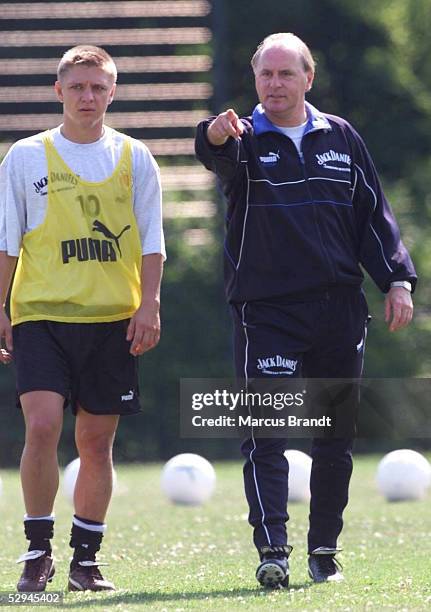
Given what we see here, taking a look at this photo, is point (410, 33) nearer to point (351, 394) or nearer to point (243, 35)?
point (243, 35)

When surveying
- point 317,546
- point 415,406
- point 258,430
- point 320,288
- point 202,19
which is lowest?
point 415,406

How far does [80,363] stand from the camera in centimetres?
528

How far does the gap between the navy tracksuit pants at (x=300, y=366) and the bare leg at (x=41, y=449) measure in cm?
76

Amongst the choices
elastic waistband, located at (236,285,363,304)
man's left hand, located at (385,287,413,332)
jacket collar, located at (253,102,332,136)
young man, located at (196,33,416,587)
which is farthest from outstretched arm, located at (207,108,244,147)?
man's left hand, located at (385,287,413,332)

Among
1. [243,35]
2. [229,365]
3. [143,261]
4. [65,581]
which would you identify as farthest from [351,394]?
[243,35]

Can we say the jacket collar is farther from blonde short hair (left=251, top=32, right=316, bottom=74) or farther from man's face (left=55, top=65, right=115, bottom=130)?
man's face (left=55, top=65, right=115, bottom=130)

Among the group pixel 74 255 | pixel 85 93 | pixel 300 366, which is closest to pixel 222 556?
Result: pixel 300 366

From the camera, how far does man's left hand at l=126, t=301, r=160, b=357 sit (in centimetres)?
523

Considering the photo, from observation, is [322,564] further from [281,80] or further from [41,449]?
[281,80]

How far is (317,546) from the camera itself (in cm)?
555

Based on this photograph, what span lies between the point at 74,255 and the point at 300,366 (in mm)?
1018

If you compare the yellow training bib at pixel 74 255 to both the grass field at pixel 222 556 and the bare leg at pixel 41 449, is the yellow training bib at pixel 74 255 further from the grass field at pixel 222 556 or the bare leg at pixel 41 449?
the grass field at pixel 222 556

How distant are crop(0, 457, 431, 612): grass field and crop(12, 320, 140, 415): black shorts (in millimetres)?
751

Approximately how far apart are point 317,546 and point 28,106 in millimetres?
11367
